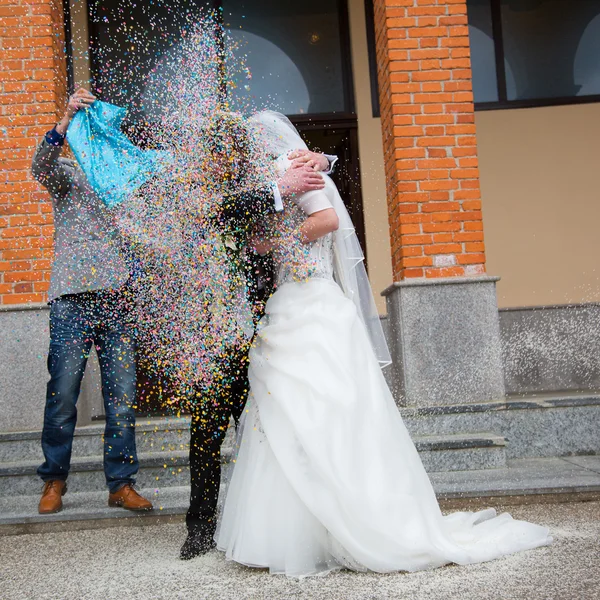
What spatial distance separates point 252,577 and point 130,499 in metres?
1.32

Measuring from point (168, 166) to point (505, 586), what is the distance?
2136mm

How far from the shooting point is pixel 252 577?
123 inches

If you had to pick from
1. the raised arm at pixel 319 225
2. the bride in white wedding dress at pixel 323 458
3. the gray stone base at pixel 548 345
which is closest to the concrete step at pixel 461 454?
the bride in white wedding dress at pixel 323 458

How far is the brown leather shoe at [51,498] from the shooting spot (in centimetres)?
429

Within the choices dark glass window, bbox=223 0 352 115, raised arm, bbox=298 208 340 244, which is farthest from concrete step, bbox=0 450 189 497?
dark glass window, bbox=223 0 352 115

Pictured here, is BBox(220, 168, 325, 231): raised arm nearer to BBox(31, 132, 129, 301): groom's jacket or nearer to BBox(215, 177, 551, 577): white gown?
BBox(215, 177, 551, 577): white gown

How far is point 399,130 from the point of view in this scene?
227 inches

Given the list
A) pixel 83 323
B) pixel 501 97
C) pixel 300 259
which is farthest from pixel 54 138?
pixel 501 97

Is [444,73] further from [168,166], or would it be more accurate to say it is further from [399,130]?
[168,166]

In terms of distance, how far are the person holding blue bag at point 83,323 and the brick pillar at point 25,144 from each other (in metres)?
1.25

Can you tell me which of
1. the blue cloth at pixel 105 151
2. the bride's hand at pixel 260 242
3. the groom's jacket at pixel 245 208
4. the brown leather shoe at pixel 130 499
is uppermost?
the blue cloth at pixel 105 151

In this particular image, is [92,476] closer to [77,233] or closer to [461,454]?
[77,233]

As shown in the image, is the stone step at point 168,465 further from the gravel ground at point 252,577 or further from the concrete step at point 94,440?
the gravel ground at point 252,577

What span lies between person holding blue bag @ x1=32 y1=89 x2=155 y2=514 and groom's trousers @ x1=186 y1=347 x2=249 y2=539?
861mm
